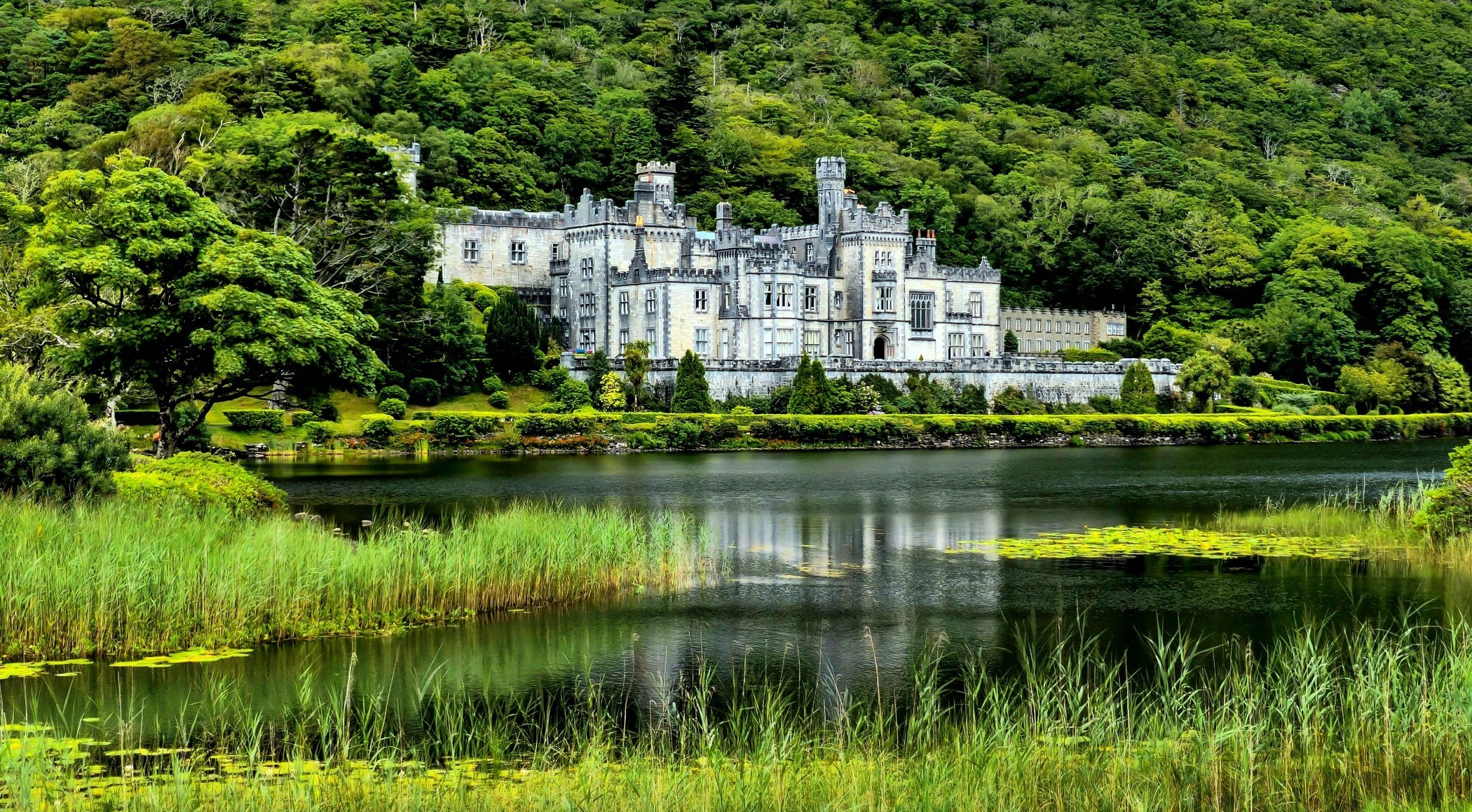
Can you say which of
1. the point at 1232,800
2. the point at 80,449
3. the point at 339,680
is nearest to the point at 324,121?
the point at 80,449

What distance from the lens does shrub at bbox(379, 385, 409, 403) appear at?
67438mm

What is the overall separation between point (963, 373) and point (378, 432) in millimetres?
33577

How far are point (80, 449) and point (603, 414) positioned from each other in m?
43.2

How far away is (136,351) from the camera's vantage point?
38.1m

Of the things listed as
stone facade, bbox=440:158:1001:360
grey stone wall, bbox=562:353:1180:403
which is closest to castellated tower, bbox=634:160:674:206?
stone facade, bbox=440:158:1001:360

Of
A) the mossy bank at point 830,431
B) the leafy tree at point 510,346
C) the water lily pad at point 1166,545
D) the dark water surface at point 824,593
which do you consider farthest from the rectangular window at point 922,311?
the water lily pad at point 1166,545

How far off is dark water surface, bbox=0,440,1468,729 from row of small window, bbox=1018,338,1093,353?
171ft

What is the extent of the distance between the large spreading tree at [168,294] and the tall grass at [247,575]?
1142cm

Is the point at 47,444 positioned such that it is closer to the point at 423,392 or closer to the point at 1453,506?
the point at 1453,506

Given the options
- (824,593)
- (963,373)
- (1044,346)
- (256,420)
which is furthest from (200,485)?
(1044,346)

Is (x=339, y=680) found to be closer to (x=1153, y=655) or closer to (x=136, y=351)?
(x=1153, y=655)

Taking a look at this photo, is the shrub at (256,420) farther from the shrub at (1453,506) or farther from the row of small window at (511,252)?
the shrub at (1453,506)

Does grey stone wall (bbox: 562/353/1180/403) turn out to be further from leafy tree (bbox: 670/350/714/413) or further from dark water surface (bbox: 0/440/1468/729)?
dark water surface (bbox: 0/440/1468/729)

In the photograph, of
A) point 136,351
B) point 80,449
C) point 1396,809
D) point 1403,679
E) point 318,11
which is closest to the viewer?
point 1396,809
